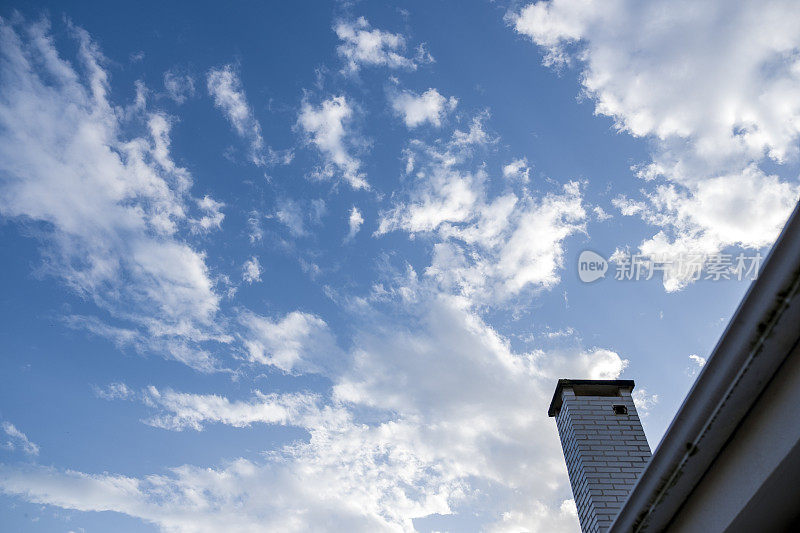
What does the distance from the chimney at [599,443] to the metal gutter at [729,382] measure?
13.3 feet

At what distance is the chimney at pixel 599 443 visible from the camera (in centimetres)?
671

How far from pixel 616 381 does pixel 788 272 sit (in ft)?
23.1

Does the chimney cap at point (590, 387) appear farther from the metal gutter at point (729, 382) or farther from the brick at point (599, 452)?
the metal gutter at point (729, 382)

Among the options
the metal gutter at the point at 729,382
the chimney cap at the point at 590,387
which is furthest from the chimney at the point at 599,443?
the metal gutter at the point at 729,382

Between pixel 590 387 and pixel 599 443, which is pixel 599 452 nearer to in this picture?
pixel 599 443

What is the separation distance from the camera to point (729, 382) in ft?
7.58

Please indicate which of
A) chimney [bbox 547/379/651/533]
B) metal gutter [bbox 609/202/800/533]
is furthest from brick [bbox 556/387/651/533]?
metal gutter [bbox 609/202/800/533]

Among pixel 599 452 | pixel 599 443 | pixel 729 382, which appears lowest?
pixel 729 382

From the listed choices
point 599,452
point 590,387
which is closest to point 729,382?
point 599,452

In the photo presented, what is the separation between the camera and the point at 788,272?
78.6 inches

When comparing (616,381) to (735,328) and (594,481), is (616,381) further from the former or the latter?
(735,328)

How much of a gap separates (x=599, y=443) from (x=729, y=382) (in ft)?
18.7

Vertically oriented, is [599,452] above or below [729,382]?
above

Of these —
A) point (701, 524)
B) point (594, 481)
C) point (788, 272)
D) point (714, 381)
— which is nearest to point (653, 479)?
point (701, 524)
